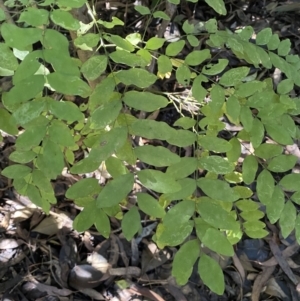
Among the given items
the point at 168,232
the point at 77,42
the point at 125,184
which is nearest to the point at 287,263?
the point at 168,232

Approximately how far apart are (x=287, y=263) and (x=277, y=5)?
120 centimetres

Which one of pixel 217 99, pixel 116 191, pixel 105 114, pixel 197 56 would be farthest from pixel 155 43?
pixel 116 191

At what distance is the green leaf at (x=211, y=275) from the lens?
2.93ft

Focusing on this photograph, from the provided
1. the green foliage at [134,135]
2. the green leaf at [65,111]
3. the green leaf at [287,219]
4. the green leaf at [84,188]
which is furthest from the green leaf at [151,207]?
the green leaf at [287,219]

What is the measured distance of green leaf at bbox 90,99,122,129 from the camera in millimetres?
866

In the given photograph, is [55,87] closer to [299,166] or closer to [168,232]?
[168,232]

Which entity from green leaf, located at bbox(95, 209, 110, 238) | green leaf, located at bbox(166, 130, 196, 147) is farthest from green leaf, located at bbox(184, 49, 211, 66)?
green leaf, located at bbox(95, 209, 110, 238)

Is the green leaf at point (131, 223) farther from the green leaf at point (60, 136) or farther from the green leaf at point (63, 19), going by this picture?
the green leaf at point (63, 19)

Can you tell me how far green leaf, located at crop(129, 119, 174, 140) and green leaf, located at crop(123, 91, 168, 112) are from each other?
30mm

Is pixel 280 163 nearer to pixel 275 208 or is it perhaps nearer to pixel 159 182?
pixel 275 208

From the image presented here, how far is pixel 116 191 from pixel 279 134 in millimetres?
436

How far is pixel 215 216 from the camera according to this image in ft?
3.00

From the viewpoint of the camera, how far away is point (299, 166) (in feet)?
6.17

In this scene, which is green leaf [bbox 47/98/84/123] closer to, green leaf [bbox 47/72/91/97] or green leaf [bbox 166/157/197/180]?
green leaf [bbox 47/72/91/97]
